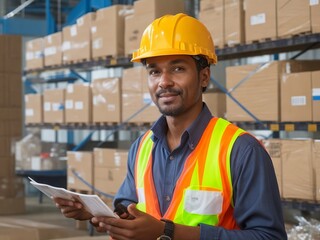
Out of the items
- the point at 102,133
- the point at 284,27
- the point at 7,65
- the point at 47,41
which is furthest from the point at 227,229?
the point at 102,133

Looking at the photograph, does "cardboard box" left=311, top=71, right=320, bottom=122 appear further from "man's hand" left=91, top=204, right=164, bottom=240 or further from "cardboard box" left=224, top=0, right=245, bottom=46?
"man's hand" left=91, top=204, right=164, bottom=240

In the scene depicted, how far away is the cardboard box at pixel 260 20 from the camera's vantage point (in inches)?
223

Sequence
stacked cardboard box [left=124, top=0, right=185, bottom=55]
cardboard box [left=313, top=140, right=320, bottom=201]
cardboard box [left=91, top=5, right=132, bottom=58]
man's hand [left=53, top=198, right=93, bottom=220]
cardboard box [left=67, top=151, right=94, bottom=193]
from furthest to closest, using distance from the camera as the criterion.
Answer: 1. cardboard box [left=67, top=151, right=94, bottom=193]
2. cardboard box [left=91, top=5, right=132, bottom=58]
3. stacked cardboard box [left=124, top=0, right=185, bottom=55]
4. cardboard box [left=313, top=140, right=320, bottom=201]
5. man's hand [left=53, top=198, right=93, bottom=220]

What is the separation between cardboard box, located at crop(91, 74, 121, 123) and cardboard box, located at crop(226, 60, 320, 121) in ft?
6.40


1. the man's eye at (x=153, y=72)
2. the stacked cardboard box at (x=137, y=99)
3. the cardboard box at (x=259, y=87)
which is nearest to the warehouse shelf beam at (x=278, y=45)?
the cardboard box at (x=259, y=87)

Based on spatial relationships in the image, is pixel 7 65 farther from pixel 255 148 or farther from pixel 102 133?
pixel 255 148

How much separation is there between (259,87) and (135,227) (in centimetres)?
392

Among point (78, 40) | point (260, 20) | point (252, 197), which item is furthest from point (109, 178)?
point (252, 197)

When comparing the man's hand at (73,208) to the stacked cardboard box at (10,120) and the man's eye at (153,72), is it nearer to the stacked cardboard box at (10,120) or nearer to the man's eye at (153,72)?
the man's eye at (153,72)

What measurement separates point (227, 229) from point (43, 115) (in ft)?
24.4

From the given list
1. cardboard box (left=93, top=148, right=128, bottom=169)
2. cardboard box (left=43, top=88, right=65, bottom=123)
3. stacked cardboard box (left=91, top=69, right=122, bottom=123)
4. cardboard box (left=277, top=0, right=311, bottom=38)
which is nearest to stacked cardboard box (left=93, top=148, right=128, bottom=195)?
cardboard box (left=93, top=148, right=128, bottom=169)

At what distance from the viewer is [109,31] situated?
25.2ft

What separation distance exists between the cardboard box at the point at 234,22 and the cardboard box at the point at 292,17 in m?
0.46

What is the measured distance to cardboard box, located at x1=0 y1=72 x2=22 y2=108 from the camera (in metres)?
9.69
